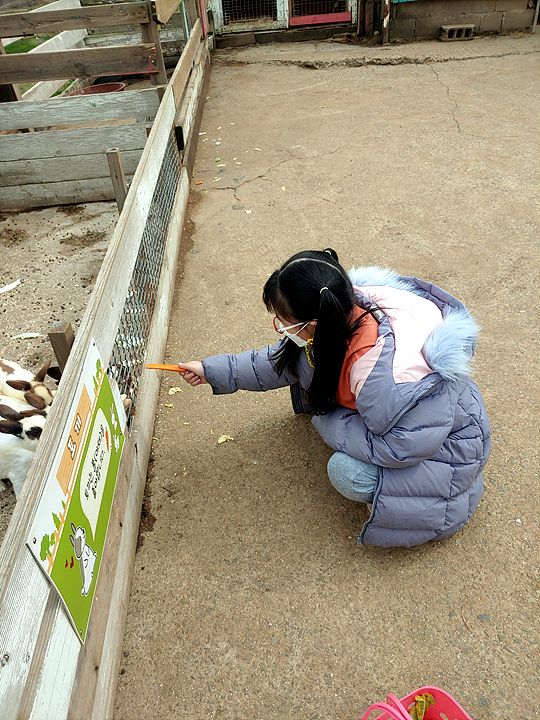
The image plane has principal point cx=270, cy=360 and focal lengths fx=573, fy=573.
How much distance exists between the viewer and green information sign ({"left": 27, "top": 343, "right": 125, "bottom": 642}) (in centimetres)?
134

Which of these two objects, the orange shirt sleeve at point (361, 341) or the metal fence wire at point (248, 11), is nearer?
the orange shirt sleeve at point (361, 341)

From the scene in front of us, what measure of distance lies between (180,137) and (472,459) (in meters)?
3.60

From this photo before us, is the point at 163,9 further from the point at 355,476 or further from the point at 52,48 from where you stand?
the point at 355,476

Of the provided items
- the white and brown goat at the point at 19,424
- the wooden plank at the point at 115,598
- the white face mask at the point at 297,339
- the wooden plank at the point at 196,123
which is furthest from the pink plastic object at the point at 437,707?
the wooden plank at the point at 196,123

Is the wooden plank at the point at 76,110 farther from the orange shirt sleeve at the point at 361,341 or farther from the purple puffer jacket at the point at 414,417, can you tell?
the orange shirt sleeve at the point at 361,341

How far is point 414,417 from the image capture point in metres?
1.87

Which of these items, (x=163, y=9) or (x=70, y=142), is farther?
(x=70, y=142)

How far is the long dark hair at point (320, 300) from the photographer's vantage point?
1.75 m

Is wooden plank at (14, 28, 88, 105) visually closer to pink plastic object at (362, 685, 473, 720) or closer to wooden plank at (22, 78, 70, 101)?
wooden plank at (22, 78, 70, 101)

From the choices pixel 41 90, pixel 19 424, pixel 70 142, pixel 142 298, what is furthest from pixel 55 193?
pixel 19 424

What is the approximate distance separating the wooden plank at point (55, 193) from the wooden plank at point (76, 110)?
516 mm

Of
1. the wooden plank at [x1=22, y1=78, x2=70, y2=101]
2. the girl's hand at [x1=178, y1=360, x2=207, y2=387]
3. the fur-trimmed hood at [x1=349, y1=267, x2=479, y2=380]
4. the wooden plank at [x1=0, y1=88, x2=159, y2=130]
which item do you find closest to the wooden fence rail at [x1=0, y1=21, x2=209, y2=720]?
the girl's hand at [x1=178, y1=360, x2=207, y2=387]

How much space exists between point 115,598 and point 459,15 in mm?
10210

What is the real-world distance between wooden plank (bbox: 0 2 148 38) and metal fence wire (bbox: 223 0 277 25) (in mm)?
5751
